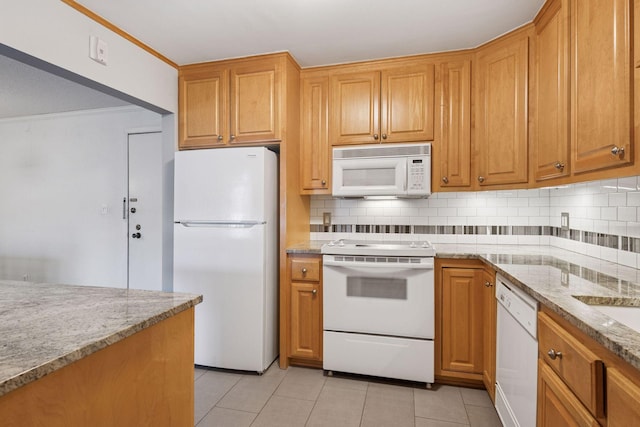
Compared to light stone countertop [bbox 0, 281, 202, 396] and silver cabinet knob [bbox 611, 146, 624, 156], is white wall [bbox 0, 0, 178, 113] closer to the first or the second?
light stone countertop [bbox 0, 281, 202, 396]

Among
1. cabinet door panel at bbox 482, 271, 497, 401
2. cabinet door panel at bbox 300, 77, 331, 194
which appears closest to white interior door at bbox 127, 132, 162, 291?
cabinet door panel at bbox 300, 77, 331, 194

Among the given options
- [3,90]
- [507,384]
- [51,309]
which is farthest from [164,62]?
[507,384]

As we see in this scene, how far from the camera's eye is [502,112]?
7.49 ft

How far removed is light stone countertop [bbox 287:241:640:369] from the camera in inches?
32.8

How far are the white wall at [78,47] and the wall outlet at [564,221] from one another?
119 inches

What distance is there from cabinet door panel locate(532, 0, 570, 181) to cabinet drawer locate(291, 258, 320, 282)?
1.55 meters

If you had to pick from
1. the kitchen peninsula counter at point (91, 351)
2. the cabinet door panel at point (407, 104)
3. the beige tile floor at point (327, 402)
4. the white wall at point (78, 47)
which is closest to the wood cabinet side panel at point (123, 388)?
the kitchen peninsula counter at point (91, 351)

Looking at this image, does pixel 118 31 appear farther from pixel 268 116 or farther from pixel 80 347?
pixel 80 347

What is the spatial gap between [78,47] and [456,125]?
2.45 meters

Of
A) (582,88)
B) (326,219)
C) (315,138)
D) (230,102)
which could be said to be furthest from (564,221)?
(230,102)

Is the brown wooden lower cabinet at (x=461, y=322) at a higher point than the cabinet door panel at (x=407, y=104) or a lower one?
lower

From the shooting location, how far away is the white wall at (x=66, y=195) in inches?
139

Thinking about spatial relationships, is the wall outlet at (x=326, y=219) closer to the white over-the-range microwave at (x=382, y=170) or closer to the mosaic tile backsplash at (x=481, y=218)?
the mosaic tile backsplash at (x=481, y=218)

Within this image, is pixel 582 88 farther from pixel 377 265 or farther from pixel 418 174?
pixel 377 265
